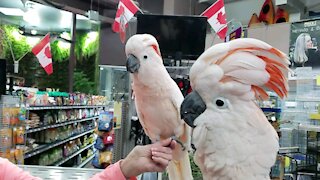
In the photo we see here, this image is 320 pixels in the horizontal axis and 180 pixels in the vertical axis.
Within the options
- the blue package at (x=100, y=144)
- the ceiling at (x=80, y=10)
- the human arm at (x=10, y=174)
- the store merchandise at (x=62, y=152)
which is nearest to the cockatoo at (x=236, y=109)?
the human arm at (x=10, y=174)

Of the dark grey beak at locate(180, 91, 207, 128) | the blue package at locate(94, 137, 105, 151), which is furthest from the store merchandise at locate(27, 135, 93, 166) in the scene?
the dark grey beak at locate(180, 91, 207, 128)

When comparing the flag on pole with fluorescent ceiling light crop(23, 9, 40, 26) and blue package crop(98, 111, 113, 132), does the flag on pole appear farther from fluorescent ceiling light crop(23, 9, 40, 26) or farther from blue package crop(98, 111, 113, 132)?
fluorescent ceiling light crop(23, 9, 40, 26)

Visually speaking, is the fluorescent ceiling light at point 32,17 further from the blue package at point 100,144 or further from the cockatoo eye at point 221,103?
the cockatoo eye at point 221,103

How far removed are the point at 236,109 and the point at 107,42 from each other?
26.8 feet

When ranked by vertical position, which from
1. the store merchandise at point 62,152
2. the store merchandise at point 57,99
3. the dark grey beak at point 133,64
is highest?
the dark grey beak at point 133,64

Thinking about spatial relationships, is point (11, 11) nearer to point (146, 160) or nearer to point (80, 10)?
point (80, 10)

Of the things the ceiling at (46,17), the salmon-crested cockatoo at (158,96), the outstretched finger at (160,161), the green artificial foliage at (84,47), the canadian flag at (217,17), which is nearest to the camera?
the outstretched finger at (160,161)

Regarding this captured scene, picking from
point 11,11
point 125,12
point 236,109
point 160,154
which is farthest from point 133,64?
point 11,11

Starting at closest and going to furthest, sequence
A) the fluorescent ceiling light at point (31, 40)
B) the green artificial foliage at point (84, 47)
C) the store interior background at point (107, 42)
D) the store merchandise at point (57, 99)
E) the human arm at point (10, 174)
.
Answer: the human arm at point (10, 174) → the store interior background at point (107, 42) → the store merchandise at point (57, 99) → the fluorescent ceiling light at point (31, 40) → the green artificial foliage at point (84, 47)

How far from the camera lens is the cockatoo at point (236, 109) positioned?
89cm

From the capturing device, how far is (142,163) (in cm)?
100

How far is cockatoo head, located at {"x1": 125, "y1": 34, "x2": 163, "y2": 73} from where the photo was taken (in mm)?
1461

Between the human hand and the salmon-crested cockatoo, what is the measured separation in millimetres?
403

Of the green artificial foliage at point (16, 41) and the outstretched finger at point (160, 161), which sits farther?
the green artificial foliage at point (16, 41)
